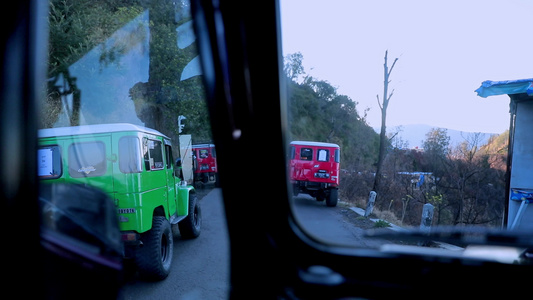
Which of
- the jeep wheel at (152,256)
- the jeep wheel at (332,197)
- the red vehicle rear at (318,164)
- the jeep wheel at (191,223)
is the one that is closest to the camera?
the jeep wheel at (152,256)

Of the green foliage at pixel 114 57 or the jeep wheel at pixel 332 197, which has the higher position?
the green foliage at pixel 114 57

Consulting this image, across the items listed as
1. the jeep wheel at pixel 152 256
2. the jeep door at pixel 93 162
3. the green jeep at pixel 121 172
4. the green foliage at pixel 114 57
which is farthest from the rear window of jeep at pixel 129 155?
the green foliage at pixel 114 57

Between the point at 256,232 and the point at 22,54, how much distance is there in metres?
1.56

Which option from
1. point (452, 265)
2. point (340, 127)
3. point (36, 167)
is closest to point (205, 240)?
point (340, 127)

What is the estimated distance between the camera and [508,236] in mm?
1655

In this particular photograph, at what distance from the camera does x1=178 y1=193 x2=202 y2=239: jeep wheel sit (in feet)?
24.2

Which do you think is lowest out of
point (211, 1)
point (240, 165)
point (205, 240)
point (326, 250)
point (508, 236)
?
point (205, 240)

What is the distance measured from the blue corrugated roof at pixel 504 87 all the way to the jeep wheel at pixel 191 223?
570cm

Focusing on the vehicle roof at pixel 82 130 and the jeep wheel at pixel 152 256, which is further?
the jeep wheel at pixel 152 256

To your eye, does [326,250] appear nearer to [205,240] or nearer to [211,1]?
[211,1]

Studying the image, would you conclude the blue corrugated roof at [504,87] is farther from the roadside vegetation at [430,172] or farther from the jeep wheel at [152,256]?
the jeep wheel at [152,256]

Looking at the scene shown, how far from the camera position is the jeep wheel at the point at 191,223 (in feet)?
24.2

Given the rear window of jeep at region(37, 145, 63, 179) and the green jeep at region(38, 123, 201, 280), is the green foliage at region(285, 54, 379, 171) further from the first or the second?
the rear window of jeep at region(37, 145, 63, 179)

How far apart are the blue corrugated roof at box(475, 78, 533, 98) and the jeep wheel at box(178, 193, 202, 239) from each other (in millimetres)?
5704
